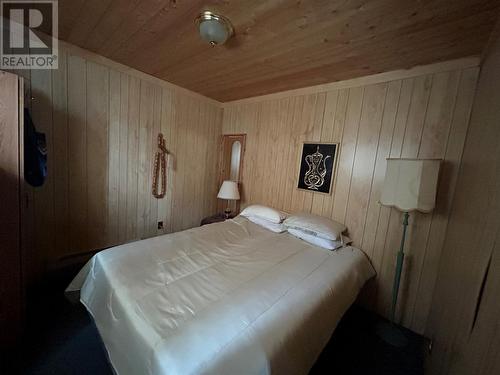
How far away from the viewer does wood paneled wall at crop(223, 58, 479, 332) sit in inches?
64.5

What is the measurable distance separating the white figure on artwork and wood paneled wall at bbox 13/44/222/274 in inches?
69.7

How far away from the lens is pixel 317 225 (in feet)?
6.51

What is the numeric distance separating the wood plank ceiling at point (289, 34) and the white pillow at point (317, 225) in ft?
5.01

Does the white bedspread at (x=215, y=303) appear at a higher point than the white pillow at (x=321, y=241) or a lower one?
lower

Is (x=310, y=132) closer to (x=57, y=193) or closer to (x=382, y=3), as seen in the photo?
(x=382, y=3)

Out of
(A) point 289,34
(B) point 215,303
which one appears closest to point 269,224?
(B) point 215,303

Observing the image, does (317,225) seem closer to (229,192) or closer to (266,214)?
(266,214)

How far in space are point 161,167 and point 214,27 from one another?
6.31 feet

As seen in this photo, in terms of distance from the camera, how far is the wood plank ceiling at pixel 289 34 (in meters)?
1.20

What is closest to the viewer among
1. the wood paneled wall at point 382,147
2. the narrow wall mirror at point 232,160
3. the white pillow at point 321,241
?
the wood paneled wall at point 382,147

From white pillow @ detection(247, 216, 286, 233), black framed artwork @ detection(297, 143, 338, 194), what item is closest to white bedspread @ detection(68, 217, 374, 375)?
white pillow @ detection(247, 216, 286, 233)

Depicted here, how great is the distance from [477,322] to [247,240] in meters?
1.51

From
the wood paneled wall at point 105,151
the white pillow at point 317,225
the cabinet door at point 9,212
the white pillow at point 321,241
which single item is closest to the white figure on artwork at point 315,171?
the white pillow at point 317,225

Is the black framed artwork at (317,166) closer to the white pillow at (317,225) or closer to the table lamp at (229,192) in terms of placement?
the white pillow at (317,225)
